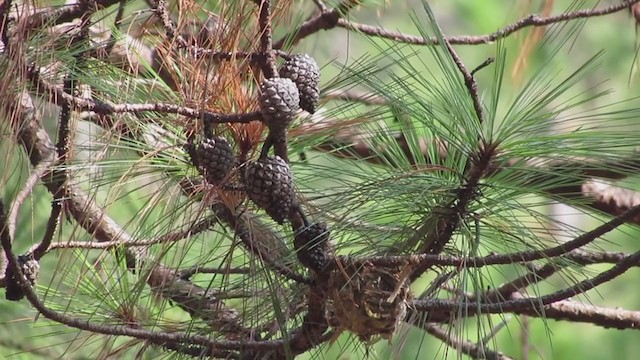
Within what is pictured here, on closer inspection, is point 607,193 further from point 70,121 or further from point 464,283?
point 70,121

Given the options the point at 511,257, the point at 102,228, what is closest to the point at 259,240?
the point at 511,257

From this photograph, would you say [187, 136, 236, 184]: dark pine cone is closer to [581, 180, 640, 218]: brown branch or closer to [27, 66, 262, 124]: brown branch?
[27, 66, 262, 124]: brown branch

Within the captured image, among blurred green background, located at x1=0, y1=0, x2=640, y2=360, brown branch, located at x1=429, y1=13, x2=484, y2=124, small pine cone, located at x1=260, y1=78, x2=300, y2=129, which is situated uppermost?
brown branch, located at x1=429, y1=13, x2=484, y2=124

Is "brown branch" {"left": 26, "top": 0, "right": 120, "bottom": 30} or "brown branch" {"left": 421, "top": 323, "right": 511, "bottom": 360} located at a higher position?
"brown branch" {"left": 26, "top": 0, "right": 120, "bottom": 30}

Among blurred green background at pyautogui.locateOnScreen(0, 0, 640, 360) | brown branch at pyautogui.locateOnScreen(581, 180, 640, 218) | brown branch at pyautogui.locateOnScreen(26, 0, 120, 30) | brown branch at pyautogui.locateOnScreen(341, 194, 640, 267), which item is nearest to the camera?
brown branch at pyautogui.locateOnScreen(341, 194, 640, 267)

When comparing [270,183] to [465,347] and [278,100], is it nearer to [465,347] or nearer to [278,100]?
[278,100]

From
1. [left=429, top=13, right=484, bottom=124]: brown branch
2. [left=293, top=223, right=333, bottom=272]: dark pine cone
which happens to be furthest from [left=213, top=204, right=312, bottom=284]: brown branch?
[left=429, top=13, right=484, bottom=124]: brown branch

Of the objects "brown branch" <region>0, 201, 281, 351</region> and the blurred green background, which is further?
the blurred green background

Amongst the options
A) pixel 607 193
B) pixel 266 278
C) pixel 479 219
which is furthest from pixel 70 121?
pixel 607 193
